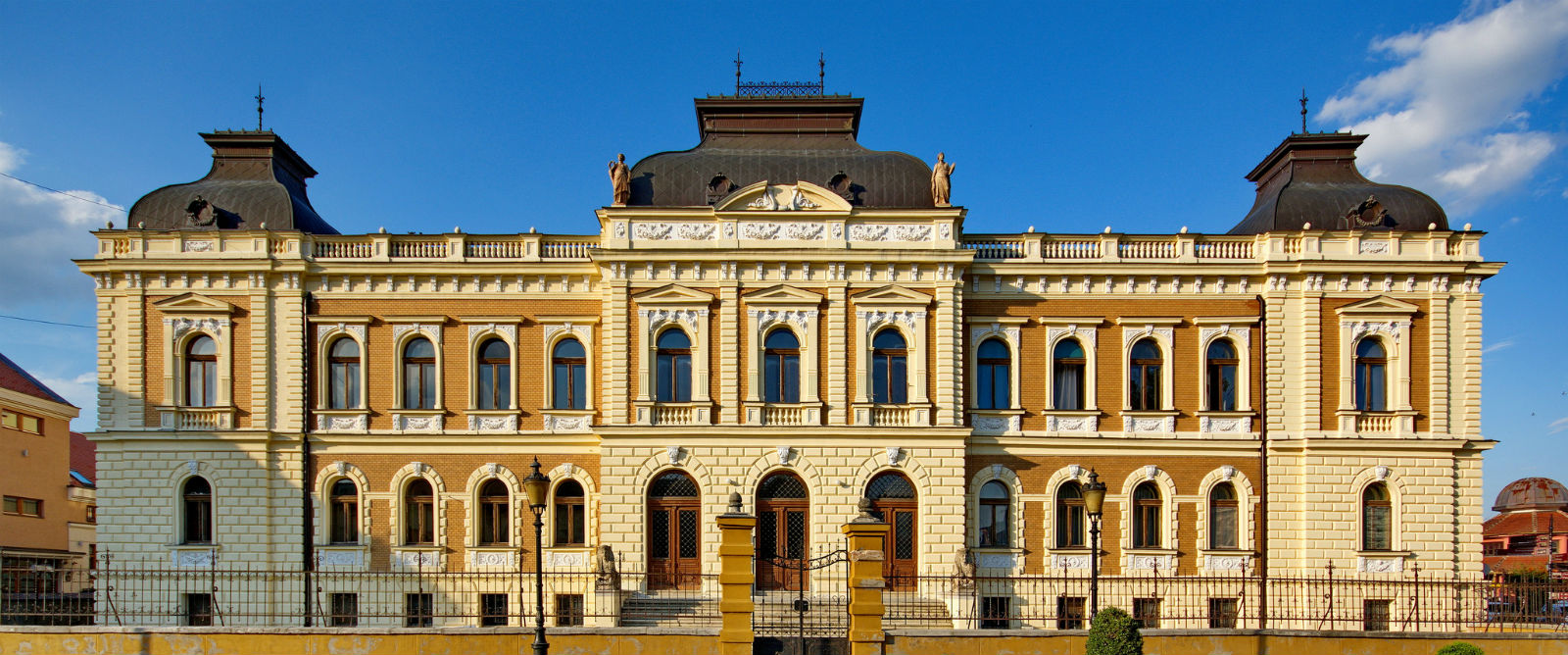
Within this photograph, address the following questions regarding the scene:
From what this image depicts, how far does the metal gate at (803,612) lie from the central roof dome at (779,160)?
8453mm

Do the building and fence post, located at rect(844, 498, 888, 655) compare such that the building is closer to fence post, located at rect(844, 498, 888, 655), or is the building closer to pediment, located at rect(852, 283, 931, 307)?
pediment, located at rect(852, 283, 931, 307)

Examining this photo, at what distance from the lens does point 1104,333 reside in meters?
26.0

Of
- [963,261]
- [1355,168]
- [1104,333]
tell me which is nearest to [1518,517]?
[1355,168]

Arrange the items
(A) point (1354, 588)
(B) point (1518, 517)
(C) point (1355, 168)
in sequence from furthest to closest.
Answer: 1. (B) point (1518, 517)
2. (C) point (1355, 168)
3. (A) point (1354, 588)

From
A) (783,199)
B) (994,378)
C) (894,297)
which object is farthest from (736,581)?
(994,378)

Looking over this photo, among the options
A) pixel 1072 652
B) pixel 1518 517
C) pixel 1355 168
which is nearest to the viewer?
pixel 1072 652

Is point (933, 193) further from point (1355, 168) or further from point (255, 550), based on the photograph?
point (255, 550)

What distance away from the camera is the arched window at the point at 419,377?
26.3 metres

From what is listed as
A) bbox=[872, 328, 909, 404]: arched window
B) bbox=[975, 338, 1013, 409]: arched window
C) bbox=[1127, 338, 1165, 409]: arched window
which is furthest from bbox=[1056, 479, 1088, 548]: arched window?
bbox=[872, 328, 909, 404]: arched window

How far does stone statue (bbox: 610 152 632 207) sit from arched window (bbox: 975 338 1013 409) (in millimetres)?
9030

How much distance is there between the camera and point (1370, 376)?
25719 millimetres

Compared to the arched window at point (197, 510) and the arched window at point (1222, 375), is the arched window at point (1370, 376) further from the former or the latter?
the arched window at point (197, 510)

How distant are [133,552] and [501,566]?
8.39 meters

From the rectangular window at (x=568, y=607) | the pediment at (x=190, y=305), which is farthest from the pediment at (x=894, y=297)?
the pediment at (x=190, y=305)
